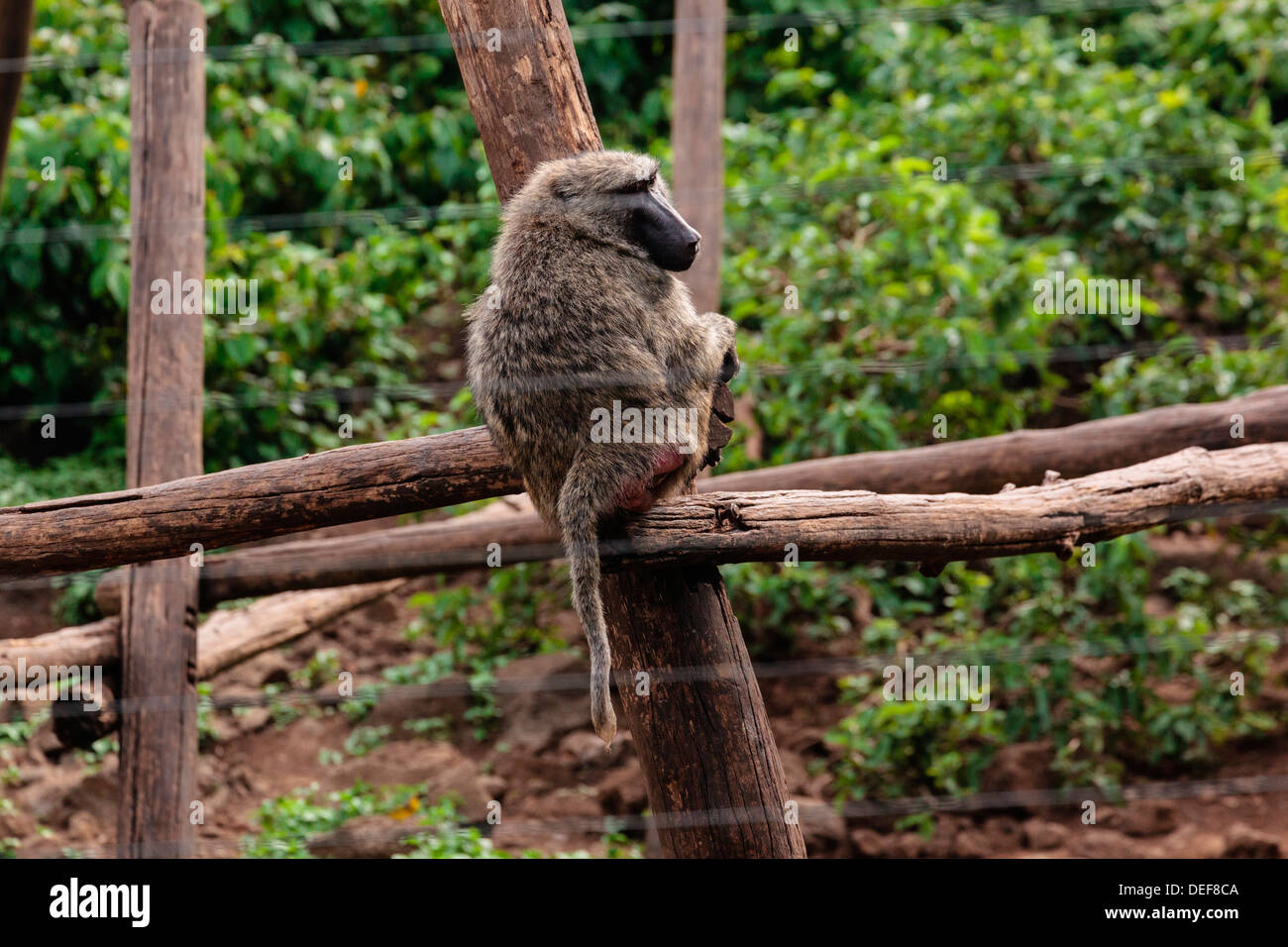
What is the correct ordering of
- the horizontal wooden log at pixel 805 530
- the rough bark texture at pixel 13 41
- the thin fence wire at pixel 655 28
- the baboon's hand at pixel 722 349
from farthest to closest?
the thin fence wire at pixel 655 28 → the rough bark texture at pixel 13 41 → the baboon's hand at pixel 722 349 → the horizontal wooden log at pixel 805 530

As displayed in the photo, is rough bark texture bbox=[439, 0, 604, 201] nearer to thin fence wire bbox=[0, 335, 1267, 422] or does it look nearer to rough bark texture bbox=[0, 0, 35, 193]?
rough bark texture bbox=[0, 0, 35, 193]

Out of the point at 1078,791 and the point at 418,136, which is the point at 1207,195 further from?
the point at 418,136

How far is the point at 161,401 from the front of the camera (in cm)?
383

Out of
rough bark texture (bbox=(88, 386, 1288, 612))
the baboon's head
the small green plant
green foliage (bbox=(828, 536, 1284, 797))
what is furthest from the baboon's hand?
the small green plant

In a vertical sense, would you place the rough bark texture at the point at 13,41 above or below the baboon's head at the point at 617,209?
above

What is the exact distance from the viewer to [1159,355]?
5254 millimetres

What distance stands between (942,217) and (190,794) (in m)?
3.82

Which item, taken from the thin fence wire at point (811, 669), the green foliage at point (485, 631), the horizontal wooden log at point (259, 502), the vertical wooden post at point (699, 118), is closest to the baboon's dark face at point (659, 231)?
the horizontal wooden log at point (259, 502)

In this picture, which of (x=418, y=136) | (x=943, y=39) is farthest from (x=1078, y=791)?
(x=418, y=136)

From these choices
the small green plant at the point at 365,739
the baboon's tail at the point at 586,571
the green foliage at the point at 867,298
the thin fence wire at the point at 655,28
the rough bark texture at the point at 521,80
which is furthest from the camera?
the small green plant at the point at 365,739

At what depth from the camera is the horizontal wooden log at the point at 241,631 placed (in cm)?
369

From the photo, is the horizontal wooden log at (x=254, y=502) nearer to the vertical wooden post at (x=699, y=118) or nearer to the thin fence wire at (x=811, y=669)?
the thin fence wire at (x=811, y=669)

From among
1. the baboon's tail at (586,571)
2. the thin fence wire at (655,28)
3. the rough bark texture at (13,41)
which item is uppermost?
the thin fence wire at (655,28)

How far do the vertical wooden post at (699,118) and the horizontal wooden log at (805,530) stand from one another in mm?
1584
